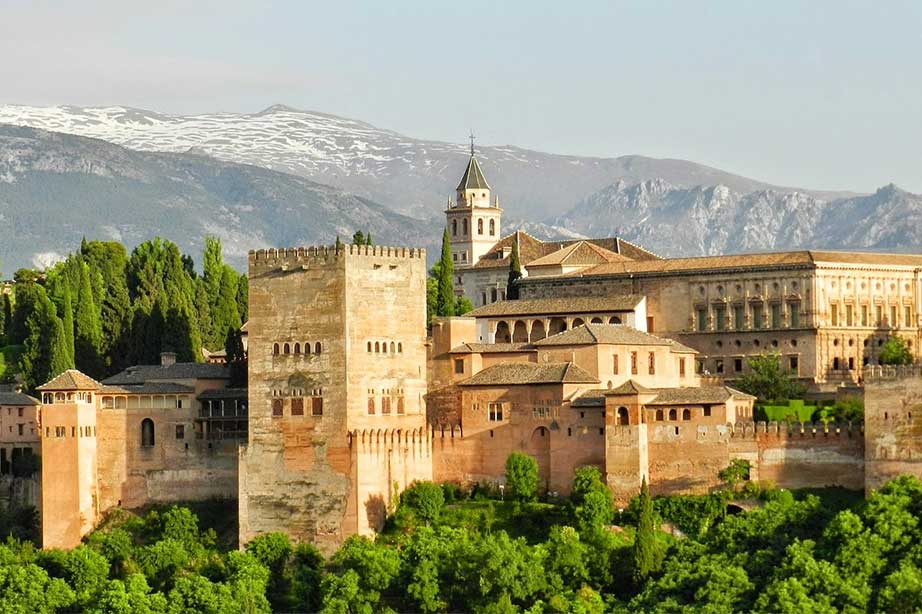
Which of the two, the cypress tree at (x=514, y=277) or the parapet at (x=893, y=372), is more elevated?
the cypress tree at (x=514, y=277)

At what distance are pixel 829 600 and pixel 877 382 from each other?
9073 millimetres

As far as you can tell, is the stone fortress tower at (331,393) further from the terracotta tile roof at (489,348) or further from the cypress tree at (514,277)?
the cypress tree at (514,277)

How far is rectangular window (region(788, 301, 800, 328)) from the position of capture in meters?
85.4

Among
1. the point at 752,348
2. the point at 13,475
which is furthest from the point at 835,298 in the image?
the point at 13,475

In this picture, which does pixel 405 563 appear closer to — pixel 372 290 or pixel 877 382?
pixel 372 290

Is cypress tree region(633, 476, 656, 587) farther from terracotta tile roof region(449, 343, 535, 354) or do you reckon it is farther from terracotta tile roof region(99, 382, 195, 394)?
terracotta tile roof region(99, 382, 195, 394)

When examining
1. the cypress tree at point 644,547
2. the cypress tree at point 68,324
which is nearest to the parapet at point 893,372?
the cypress tree at point 644,547

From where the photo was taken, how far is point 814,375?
8369 cm

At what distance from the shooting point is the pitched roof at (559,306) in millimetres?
84438

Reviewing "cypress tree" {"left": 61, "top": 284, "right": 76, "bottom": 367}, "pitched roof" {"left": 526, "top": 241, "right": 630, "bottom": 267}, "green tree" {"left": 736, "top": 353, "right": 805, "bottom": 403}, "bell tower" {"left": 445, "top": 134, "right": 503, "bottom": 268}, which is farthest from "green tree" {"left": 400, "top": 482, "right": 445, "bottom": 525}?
"bell tower" {"left": 445, "top": 134, "right": 503, "bottom": 268}

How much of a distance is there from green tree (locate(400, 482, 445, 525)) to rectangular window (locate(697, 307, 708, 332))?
18.8 meters

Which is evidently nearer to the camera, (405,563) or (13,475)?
(405,563)

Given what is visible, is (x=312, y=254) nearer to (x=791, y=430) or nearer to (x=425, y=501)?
(x=425, y=501)

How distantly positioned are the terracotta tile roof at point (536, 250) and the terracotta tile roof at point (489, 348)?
1927 centimetres
